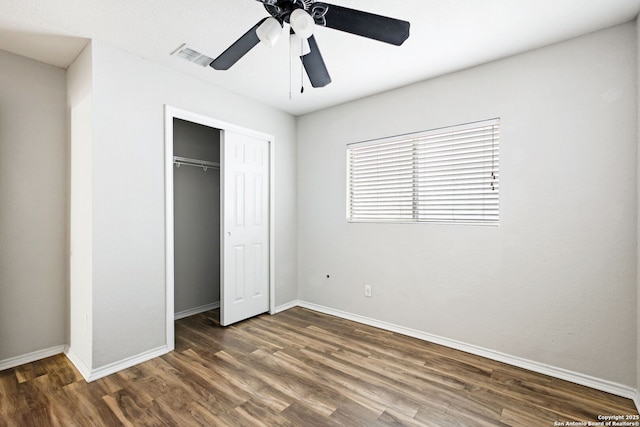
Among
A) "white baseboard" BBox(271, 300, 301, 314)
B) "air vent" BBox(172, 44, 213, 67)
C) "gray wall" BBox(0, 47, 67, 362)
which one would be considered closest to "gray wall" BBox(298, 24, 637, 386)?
"white baseboard" BBox(271, 300, 301, 314)

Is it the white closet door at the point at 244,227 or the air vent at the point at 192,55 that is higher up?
the air vent at the point at 192,55

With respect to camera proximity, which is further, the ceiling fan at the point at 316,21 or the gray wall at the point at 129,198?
the gray wall at the point at 129,198

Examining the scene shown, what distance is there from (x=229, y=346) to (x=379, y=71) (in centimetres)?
286

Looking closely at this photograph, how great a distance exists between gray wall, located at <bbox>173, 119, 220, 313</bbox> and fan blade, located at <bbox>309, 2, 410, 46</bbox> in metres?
2.71

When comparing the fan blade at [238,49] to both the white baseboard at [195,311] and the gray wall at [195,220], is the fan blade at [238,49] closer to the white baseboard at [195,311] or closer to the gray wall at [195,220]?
the gray wall at [195,220]

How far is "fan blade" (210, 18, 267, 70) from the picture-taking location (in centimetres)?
165

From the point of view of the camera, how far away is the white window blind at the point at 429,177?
277 centimetres

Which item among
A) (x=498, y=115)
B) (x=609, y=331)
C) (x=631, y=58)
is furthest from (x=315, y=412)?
(x=631, y=58)

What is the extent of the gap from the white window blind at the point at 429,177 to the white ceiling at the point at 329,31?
0.63 m

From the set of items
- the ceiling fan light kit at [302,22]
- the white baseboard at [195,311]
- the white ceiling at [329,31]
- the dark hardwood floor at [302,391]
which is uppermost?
the white ceiling at [329,31]

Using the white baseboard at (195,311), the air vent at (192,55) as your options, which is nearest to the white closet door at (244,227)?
the white baseboard at (195,311)

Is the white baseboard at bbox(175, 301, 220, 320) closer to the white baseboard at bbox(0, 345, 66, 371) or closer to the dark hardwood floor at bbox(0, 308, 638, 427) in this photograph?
the dark hardwood floor at bbox(0, 308, 638, 427)

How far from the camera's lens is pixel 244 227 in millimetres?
3592

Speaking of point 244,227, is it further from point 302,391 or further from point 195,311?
point 302,391
